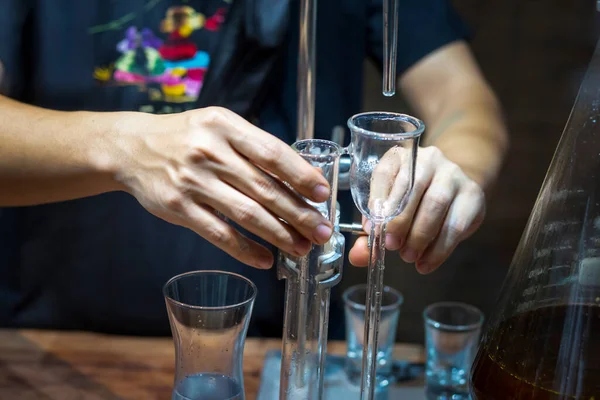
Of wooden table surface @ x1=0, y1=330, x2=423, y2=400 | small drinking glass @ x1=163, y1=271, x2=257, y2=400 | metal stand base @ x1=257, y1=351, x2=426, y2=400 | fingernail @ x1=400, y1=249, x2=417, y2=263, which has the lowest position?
wooden table surface @ x1=0, y1=330, x2=423, y2=400

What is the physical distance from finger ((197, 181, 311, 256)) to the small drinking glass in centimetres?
4

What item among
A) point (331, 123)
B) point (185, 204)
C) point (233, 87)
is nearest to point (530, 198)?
point (331, 123)

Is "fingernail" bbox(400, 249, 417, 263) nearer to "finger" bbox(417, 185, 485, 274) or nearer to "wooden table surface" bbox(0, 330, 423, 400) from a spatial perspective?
"finger" bbox(417, 185, 485, 274)

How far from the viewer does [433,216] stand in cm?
51

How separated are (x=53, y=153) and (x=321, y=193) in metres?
0.27

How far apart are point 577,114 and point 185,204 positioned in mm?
237

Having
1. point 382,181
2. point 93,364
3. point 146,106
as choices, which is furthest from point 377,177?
point 146,106

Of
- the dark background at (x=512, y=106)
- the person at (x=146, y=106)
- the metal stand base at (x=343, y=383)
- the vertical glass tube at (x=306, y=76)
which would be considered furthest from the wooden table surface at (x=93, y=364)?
the dark background at (x=512, y=106)

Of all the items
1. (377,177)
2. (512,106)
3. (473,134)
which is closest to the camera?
(377,177)

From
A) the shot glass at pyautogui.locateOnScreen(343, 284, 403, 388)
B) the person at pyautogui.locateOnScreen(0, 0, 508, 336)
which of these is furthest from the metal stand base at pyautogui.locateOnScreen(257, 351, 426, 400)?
the person at pyautogui.locateOnScreen(0, 0, 508, 336)

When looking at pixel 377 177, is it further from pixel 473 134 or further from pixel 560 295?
pixel 473 134

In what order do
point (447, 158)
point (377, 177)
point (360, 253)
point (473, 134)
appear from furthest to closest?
point (473, 134)
point (447, 158)
point (360, 253)
point (377, 177)

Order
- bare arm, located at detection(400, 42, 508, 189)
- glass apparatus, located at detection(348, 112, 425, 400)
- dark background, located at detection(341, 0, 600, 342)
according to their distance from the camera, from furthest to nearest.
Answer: dark background, located at detection(341, 0, 600, 342) → bare arm, located at detection(400, 42, 508, 189) → glass apparatus, located at detection(348, 112, 425, 400)

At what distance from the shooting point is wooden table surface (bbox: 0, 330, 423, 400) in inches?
24.7
